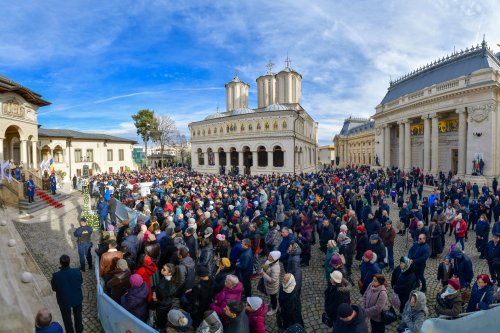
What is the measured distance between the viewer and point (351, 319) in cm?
351

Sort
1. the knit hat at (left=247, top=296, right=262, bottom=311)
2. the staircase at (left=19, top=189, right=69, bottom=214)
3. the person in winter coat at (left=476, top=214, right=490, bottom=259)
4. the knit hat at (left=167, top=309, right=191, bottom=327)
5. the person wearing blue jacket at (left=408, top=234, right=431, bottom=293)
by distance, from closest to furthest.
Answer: the knit hat at (left=167, top=309, right=191, bottom=327) < the knit hat at (left=247, top=296, right=262, bottom=311) < the person wearing blue jacket at (left=408, top=234, right=431, bottom=293) < the person in winter coat at (left=476, top=214, right=490, bottom=259) < the staircase at (left=19, top=189, right=69, bottom=214)

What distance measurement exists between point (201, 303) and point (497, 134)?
29519mm

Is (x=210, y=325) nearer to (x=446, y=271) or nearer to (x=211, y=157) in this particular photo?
(x=446, y=271)

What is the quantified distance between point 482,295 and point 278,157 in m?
34.7

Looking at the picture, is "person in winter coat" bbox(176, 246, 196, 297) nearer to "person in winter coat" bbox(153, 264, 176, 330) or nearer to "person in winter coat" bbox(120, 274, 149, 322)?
"person in winter coat" bbox(153, 264, 176, 330)

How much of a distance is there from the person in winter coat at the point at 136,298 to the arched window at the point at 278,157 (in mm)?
34516

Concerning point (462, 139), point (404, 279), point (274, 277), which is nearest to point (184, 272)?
point (274, 277)

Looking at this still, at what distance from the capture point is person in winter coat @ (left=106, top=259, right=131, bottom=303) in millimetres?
4898

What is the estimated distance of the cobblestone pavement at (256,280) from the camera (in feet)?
19.0

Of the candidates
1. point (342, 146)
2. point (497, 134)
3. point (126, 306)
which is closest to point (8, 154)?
point (126, 306)

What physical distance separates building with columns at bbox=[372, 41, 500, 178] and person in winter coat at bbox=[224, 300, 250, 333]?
1074 inches

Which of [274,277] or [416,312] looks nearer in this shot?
[416,312]

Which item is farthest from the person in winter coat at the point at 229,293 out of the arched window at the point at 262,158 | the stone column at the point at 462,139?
the arched window at the point at 262,158

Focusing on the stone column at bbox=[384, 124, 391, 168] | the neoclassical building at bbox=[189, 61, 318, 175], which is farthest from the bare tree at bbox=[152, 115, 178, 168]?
the stone column at bbox=[384, 124, 391, 168]
